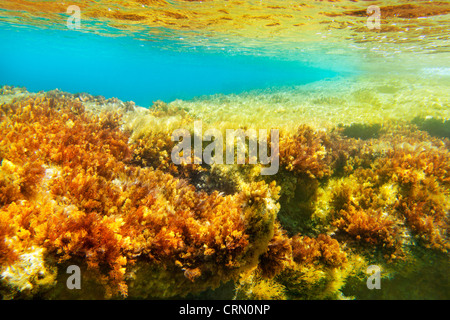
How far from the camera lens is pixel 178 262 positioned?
3.43 metres

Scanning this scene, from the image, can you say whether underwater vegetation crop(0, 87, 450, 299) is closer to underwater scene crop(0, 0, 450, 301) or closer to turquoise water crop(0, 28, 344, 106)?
underwater scene crop(0, 0, 450, 301)

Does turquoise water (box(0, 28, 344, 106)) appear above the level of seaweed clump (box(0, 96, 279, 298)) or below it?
above

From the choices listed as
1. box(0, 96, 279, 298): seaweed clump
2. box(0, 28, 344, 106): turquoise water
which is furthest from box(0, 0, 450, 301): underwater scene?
box(0, 28, 344, 106): turquoise water


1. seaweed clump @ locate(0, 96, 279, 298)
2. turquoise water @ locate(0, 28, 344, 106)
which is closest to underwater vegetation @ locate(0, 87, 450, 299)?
seaweed clump @ locate(0, 96, 279, 298)

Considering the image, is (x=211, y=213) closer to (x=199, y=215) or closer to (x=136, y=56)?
(x=199, y=215)

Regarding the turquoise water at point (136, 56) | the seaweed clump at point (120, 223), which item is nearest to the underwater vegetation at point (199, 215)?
the seaweed clump at point (120, 223)

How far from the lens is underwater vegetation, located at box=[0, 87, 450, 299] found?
3012mm

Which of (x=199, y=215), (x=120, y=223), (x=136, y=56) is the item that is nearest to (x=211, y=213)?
(x=199, y=215)

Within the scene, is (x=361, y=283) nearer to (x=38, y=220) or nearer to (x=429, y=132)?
(x=38, y=220)

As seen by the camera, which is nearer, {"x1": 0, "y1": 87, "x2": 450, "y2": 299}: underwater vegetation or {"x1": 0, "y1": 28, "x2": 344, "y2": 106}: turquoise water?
{"x1": 0, "y1": 87, "x2": 450, "y2": 299}: underwater vegetation

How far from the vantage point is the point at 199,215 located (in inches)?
175

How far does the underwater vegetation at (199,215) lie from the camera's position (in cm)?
301

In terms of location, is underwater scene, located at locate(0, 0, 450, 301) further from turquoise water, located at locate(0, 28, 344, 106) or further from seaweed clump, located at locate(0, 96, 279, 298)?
turquoise water, located at locate(0, 28, 344, 106)
